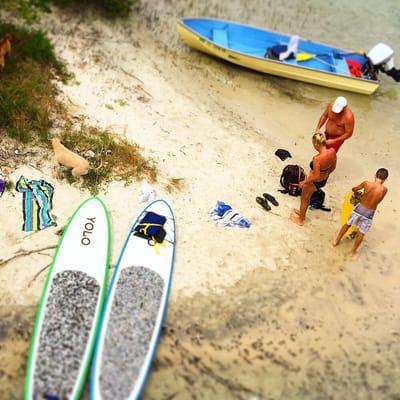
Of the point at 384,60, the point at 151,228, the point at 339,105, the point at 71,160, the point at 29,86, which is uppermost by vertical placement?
the point at 384,60

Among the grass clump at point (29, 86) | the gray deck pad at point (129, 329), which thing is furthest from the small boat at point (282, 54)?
the gray deck pad at point (129, 329)

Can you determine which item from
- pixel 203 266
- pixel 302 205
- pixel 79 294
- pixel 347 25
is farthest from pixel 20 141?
pixel 347 25

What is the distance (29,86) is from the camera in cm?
954

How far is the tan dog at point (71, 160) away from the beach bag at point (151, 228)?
1.36 metres

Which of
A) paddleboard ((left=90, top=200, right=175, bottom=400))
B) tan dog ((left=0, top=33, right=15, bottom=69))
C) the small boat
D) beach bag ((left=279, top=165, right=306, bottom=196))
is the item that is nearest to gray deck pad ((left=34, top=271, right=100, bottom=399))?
paddleboard ((left=90, top=200, right=175, bottom=400))

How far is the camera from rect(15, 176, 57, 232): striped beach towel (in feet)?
24.9

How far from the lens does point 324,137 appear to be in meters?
7.79

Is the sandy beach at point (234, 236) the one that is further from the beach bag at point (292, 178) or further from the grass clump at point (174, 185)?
the beach bag at point (292, 178)

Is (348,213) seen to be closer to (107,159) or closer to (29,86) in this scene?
(107,159)

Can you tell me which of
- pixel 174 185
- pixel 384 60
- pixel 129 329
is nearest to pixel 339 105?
pixel 174 185

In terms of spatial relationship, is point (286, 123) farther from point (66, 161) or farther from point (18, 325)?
point (18, 325)

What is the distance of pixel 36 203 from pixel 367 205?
5.19 m

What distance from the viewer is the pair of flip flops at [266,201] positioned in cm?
838

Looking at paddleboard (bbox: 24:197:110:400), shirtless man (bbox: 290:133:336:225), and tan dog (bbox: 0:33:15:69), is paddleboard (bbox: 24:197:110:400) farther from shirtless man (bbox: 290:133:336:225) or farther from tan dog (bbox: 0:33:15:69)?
tan dog (bbox: 0:33:15:69)
